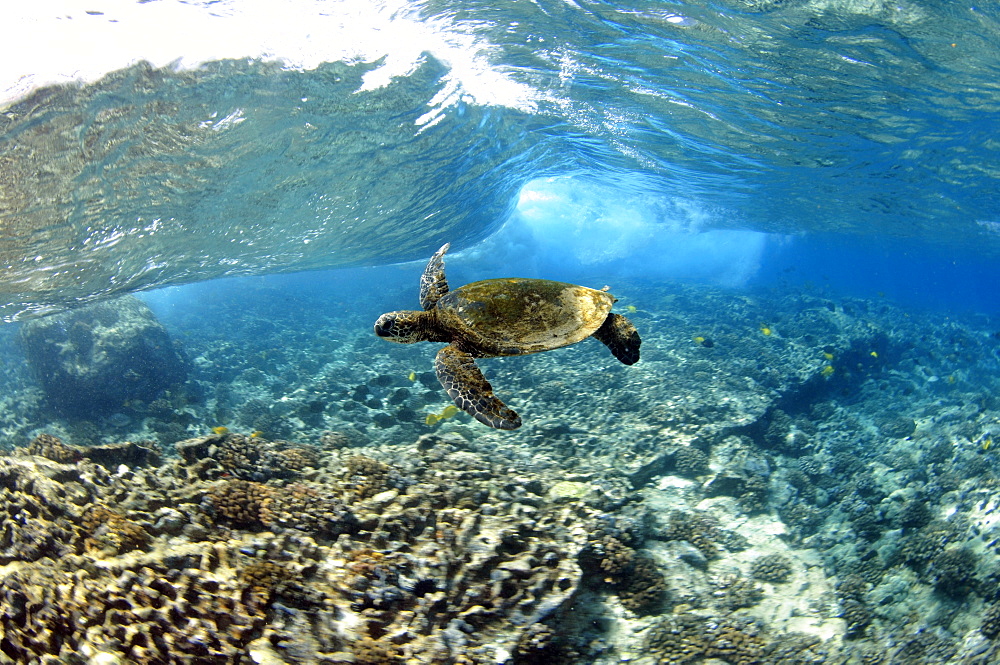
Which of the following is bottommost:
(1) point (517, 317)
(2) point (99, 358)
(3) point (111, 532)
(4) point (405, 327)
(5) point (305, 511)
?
(2) point (99, 358)

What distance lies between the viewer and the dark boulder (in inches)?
641

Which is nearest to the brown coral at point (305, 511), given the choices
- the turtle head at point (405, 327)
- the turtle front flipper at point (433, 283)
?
the turtle head at point (405, 327)

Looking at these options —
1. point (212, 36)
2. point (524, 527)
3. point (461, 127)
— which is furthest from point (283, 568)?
point (461, 127)

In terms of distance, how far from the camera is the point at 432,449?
802cm

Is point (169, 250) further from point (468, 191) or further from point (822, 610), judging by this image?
point (822, 610)

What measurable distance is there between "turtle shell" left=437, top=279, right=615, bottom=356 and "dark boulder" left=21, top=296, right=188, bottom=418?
16626 millimetres

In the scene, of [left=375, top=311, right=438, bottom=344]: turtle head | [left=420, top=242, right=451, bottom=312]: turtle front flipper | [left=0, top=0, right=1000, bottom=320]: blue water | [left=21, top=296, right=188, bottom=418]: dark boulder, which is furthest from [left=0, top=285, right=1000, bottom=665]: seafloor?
[left=0, top=0, right=1000, bottom=320]: blue water

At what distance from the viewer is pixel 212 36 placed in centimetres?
838

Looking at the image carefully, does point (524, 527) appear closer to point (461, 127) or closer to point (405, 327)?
point (405, 327)

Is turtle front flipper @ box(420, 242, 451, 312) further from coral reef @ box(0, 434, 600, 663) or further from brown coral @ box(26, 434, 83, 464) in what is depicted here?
brown coral @ box(26, 434, 83, 464)

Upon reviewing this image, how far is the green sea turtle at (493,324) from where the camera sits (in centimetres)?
486

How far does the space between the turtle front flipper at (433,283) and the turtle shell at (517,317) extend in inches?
27.5

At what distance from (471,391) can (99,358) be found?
71.3 ft

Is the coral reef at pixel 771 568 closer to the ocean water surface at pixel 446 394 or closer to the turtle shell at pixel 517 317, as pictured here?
the ocean water surface at pixel 446 394
